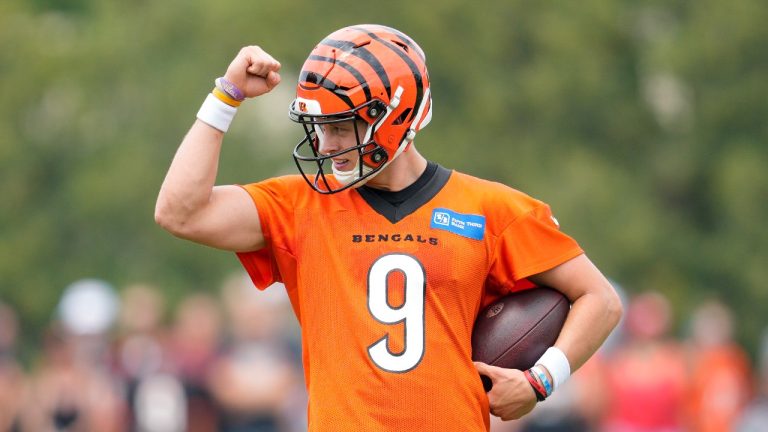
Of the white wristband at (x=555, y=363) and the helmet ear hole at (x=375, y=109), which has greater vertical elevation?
the helmet ear hole at (x=375, y=109)

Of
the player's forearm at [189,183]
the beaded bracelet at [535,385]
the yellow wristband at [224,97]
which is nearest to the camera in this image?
the player's forearm at [189,183]

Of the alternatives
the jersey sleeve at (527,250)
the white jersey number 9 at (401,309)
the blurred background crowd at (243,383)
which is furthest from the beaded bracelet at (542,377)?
the blurred background crowd at (243,383)

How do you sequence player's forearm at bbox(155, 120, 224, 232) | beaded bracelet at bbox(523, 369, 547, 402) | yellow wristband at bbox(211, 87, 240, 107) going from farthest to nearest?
beaded bracelet at bbox(523, 369, 547, 402) < yellow wristband at bbox(211, 87, 240, 107) < player's forearm at bbox(155, 120, 224, 232)

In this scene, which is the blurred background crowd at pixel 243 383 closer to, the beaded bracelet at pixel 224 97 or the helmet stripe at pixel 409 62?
the helmet stripe at pixel 409 62

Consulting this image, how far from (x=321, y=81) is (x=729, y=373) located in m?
8.02

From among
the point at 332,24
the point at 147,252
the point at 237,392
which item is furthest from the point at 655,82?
the point at 237,392

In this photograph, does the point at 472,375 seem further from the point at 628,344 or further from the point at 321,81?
the point at 628,344

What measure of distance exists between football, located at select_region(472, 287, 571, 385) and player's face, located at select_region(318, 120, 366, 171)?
730mm

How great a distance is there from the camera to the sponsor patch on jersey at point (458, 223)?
18.6ft

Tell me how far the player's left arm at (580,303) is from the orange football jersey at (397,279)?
66mm

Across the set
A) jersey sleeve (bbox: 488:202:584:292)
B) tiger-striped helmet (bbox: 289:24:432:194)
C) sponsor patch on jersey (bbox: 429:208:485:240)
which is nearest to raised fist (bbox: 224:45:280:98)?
tiger-striped helmet (bbox: 289:24:432:194)

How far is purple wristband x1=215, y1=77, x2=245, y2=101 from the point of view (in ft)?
18.4

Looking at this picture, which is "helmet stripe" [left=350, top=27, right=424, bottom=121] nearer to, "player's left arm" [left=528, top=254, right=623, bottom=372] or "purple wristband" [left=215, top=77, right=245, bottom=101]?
"purple wristband" [left=215, top=77, right=245, bottom=101]

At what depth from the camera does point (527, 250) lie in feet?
18.9
